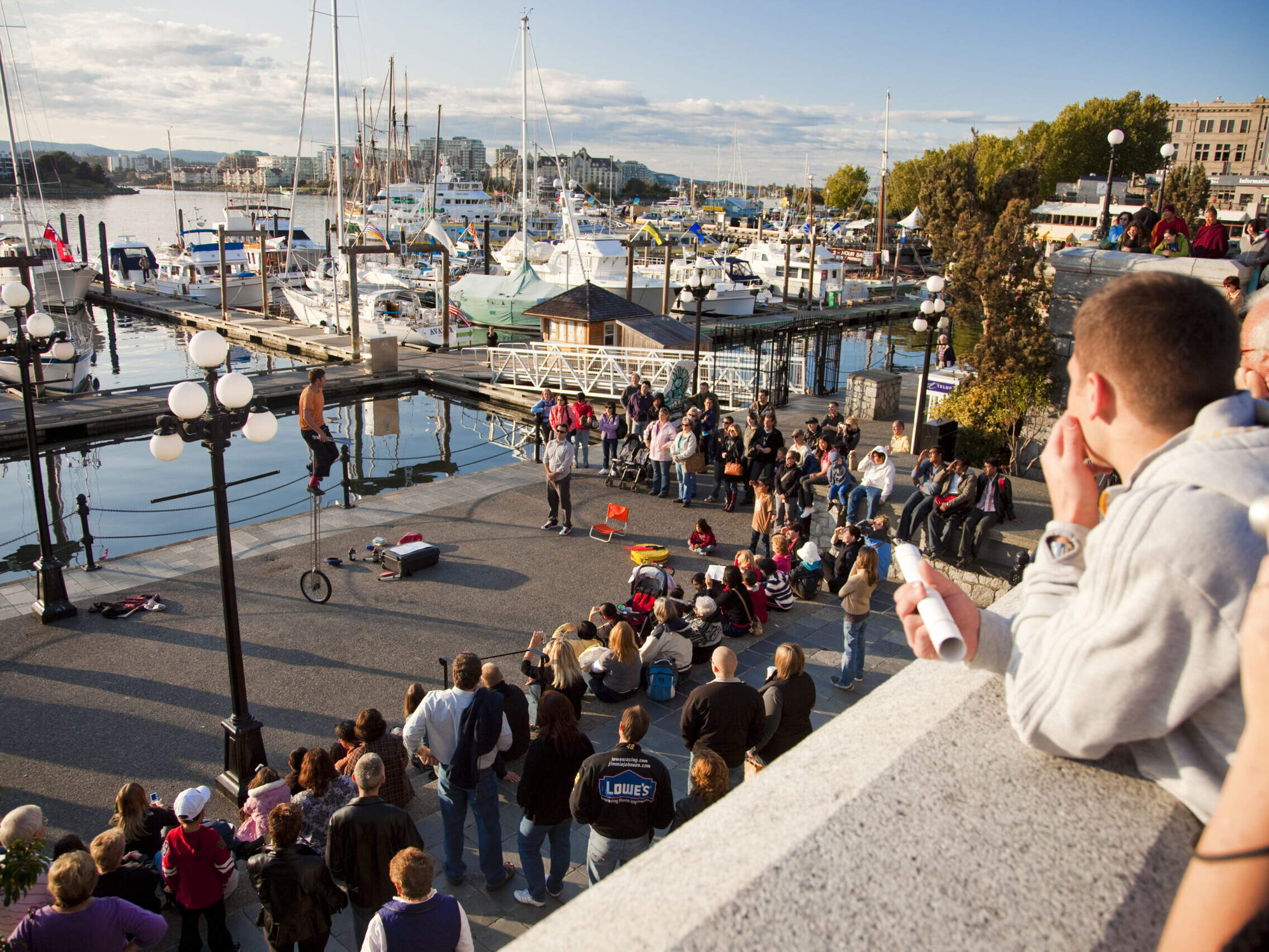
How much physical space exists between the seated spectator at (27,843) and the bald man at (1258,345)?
19.4ft

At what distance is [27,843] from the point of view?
4645 millimetres

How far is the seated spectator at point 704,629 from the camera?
966cm

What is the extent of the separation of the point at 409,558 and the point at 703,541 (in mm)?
4502

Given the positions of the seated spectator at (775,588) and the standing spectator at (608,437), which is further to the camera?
the standing spectator at (608,437)

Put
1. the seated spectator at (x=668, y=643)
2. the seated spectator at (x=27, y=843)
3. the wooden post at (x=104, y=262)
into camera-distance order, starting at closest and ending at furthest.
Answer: the seated spectator at (x=27, y=843), the seated spectator at (x=668, y=643), the wooden post at (x=104, y=262)

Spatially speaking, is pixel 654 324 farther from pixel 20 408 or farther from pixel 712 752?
pixel 712 752

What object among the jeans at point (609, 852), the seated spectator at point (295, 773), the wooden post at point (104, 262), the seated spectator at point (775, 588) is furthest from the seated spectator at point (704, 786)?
the wooden post at point (104, 262)

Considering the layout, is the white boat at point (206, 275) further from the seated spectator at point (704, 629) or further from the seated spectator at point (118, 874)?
the seated spectator at point (118, 874)

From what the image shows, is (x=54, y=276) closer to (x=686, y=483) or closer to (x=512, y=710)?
(x=686, y=483)

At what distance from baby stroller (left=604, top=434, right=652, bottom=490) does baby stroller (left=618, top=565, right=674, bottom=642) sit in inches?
219

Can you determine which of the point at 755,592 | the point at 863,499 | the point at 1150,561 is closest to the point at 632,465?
the point at 863,499

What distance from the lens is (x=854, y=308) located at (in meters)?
58.2

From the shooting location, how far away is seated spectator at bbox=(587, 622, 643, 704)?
28.3 ft

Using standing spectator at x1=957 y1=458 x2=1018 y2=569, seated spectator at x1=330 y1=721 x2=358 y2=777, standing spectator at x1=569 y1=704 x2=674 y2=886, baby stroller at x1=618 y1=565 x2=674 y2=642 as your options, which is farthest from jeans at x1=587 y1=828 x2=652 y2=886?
standing spectator at x1=957 y1=458 x2=1018 y2=569
